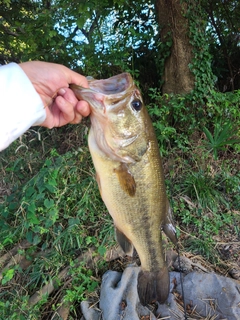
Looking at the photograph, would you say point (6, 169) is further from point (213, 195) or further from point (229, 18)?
point (229, 18)

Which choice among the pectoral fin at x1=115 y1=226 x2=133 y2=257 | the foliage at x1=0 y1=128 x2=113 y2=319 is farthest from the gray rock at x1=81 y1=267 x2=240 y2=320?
the pectoral fin at x1=115 y1=226 x2=133 y2=257

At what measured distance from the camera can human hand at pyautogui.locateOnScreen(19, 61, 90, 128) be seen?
5.75ft

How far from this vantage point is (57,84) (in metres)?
1.81

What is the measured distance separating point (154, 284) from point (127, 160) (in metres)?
0.96

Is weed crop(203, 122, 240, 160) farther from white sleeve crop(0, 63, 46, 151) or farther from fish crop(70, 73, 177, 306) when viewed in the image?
white sleeve crop(0, 63, 46, 151)

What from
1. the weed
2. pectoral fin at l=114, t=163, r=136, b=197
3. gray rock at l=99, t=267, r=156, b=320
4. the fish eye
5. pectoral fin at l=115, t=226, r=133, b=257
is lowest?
gray rock at l=99, t=267, r=156, b=320

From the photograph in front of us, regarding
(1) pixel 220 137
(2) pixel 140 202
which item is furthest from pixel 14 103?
(1) pixel 220 137

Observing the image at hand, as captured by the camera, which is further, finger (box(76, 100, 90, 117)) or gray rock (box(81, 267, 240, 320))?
gray rock (box(81, 267, 240, 320))

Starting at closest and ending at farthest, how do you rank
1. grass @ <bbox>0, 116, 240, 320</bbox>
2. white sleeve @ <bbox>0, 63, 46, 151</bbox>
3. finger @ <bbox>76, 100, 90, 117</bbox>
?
white sleeve @ <bbox>0, 63, 46, 151</bbox> < finger @ <bbox>76, 100, 90, 117</bbox> < grass @ <bbox>0, 116, 240, 320</bbox>

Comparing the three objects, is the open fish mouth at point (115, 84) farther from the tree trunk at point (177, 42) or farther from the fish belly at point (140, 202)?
the tree trunk at point (177, 42)

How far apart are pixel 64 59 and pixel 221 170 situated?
3.02m

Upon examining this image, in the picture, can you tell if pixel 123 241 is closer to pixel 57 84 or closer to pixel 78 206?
pixel 57 84

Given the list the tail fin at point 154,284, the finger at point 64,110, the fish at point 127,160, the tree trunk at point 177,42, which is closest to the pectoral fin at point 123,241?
the fish at point 127,160

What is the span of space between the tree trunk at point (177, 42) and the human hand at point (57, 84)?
3.59m
